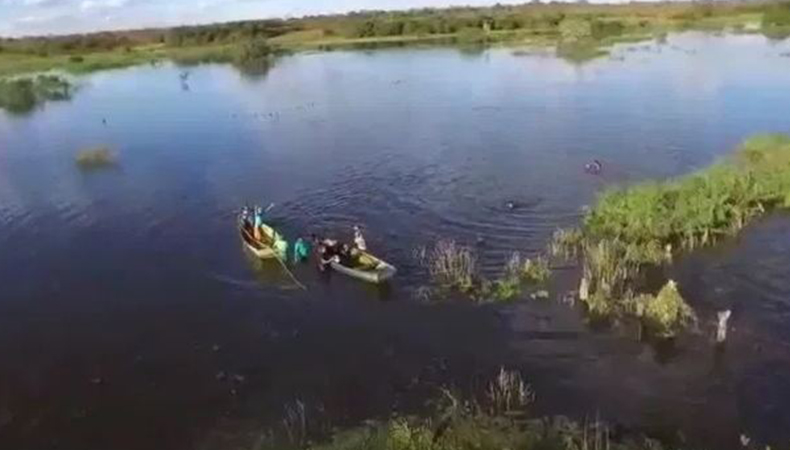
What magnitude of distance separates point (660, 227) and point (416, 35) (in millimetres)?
91875

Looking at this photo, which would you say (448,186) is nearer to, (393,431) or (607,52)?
(393,431)

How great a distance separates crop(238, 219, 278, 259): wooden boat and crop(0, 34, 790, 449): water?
17.2 inches

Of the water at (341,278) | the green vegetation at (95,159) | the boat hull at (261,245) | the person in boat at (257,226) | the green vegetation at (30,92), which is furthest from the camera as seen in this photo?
the green vegetation at (30,92)

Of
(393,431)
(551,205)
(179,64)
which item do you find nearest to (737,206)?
(551,205)

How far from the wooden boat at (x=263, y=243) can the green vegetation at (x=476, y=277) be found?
17.0ft

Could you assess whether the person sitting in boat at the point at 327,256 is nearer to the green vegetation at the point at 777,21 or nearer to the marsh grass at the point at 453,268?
the marsh grass at the point at 453,268

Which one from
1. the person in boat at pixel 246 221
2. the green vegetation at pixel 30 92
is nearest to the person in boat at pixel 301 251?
the person in boat at pixel 246 221

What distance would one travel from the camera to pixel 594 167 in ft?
115

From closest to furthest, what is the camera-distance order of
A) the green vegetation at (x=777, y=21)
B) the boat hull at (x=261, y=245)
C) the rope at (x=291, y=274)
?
1. the rope at (x=291, y=274)
2. the boat hull at (x=261, y=245)
3. the green vegetation at (x=777, y=21)

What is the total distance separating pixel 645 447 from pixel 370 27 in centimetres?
10925

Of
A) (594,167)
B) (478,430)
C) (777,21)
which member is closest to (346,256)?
(478,430)

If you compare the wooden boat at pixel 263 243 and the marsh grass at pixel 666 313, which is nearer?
the marsh grass at pixel 666 313

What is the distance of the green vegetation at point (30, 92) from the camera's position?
2598 inches

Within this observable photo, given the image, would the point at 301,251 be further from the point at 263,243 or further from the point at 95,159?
the point at 95,159
